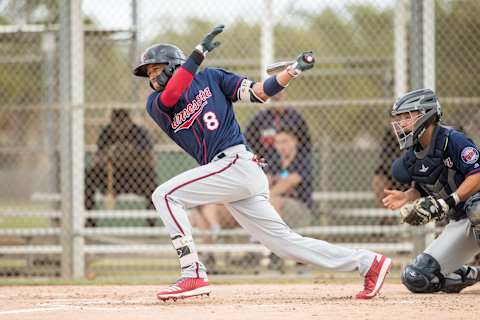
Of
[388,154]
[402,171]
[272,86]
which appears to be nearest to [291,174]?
[388,154]

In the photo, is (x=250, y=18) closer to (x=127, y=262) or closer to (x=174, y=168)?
(x=174, y=168)

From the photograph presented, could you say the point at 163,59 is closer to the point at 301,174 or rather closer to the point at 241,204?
the point at 241,204

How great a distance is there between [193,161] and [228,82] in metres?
4.29

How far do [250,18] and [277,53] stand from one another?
378 cm

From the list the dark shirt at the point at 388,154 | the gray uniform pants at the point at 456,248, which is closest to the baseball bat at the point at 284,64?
the gray uniform pants at the point at 456,248

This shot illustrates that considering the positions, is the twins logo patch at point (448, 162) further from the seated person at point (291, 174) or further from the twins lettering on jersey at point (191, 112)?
the seated person at point (291, 174)

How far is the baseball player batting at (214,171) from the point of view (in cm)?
552

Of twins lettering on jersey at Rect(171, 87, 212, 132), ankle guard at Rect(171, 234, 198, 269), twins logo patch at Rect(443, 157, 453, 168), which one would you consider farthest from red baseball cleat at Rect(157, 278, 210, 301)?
twins logo patch at Rect(443, 157, 453, 168)

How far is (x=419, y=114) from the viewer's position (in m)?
6.03

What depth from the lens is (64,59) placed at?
8555mm

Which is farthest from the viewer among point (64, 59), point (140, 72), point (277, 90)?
point (64, 59)

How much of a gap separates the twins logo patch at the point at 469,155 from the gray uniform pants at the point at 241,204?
0.87m

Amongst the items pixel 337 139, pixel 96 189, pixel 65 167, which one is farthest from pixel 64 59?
pixel 337 139

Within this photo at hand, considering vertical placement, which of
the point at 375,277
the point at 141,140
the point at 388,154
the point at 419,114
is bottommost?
the point at 375,277
